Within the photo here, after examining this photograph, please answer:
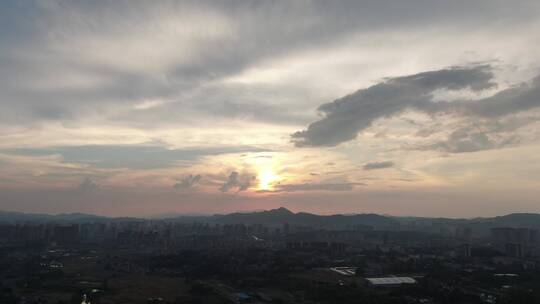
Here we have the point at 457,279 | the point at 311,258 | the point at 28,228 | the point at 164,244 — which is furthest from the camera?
the point at 28,228

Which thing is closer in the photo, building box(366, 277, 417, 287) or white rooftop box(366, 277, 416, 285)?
building box(366, 277, 417, 287)

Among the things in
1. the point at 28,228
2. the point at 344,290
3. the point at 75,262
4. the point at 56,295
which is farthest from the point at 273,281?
the point at 28,228

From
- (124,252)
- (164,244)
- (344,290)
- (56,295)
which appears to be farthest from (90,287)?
(164,244)

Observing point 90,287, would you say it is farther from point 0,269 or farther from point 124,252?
point 124,252

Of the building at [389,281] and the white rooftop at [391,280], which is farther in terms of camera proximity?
the white rooftop at [391,280]

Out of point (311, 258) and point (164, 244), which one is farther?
point (164, 244)

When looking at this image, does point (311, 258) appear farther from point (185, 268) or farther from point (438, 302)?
point (438, 302)

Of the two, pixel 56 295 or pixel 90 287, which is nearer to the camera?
pixel 56 295

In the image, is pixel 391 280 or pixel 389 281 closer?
pixel 389 281

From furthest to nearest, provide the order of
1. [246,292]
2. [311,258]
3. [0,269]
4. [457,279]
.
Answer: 1. [311,258]
2. [0,269]
3. [457,279]
4. [246,292]
